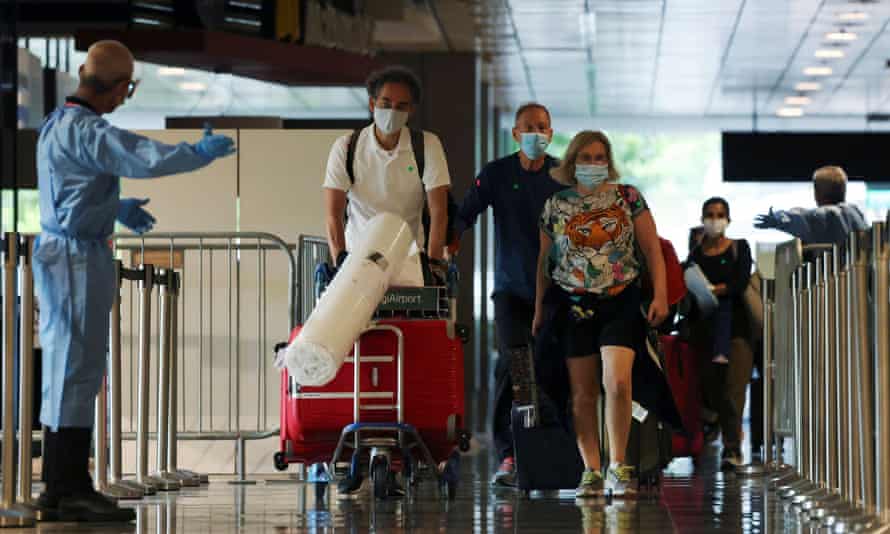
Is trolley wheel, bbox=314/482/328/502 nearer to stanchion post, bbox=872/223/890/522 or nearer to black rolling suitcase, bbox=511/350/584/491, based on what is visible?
black rolling suitcase, bbox=511/350/584/491

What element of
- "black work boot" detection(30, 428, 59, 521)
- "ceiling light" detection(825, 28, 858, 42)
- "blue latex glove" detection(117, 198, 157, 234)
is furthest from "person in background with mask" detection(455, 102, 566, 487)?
"ceiling light" detection(825, 28, 858, 42)

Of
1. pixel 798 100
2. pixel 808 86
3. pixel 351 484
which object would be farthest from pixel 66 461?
pixel 798 100

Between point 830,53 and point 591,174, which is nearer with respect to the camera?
point 591,174

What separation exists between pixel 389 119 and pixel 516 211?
0.89 meters

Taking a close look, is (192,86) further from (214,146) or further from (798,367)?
(214,146)

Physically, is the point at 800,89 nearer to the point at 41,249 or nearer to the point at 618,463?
the point at 618,463

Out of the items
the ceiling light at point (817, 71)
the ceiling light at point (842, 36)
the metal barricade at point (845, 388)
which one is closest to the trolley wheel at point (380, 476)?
the metal barricade at point (845, 388)

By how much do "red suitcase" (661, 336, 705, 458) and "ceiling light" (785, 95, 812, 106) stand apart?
1372 cm

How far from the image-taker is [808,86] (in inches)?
865

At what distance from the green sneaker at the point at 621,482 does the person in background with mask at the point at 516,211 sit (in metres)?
0.87

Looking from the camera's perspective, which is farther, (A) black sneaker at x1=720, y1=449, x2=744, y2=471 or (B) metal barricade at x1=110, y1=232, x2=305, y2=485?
(B) metal barricade at x1=110, y1=232, x2=305, y2=485

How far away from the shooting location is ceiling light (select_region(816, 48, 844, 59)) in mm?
18891

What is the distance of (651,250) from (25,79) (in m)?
7.02

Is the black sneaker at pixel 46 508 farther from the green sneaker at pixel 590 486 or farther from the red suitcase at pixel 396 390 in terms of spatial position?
the green sneaker at pixel 590 486
